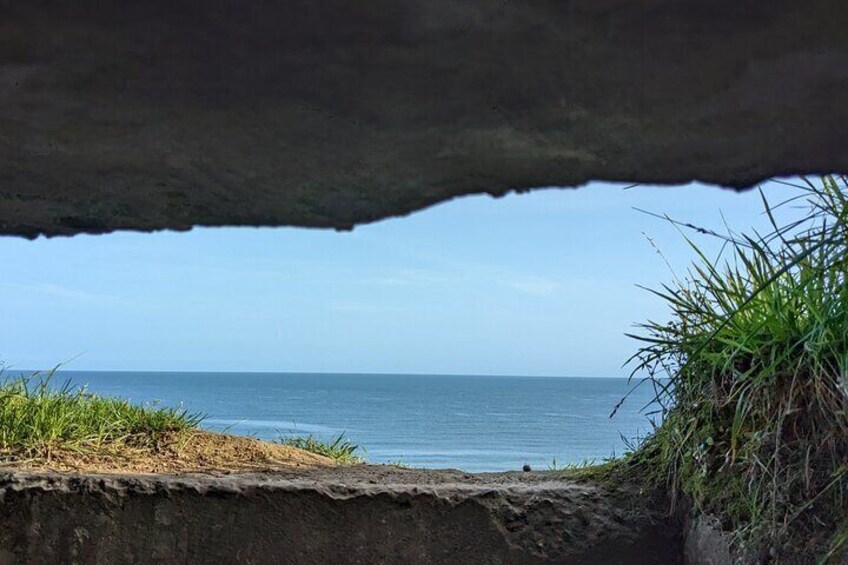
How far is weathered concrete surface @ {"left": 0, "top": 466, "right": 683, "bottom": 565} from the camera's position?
1.99m

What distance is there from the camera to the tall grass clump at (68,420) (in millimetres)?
2746

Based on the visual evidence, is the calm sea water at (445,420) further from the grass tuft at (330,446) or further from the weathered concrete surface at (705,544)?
the weathered concrete surface at (705,544)

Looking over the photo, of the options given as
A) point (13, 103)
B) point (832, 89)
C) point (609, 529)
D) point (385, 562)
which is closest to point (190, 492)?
point (385, 562)

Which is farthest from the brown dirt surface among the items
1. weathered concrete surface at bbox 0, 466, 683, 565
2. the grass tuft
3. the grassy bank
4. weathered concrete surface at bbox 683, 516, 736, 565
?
weathered concrete surface at bbox 683, 516, 736, 565

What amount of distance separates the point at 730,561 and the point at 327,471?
48.4 inches

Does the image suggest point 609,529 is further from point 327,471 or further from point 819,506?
point 327,471

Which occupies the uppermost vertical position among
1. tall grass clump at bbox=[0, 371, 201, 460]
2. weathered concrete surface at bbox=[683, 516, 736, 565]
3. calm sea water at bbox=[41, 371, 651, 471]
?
tall grass clump at bbox=[0, 371, 201, 460]

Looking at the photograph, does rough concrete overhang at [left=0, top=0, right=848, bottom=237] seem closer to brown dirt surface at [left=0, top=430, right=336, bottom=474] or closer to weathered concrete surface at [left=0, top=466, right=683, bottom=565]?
weathered concrete surface at [left=0, top=466, right=683, bottom=565]

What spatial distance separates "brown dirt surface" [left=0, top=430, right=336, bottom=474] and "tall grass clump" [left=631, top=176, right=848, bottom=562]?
1.28 meters

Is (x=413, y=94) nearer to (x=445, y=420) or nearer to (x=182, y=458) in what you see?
(x=182, y=458)

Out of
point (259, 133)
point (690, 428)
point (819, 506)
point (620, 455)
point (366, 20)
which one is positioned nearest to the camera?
point (366, 20)

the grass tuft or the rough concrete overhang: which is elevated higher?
the rough concrete overhang

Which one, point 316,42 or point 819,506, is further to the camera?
point 819,506

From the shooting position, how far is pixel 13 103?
3.92 feet
